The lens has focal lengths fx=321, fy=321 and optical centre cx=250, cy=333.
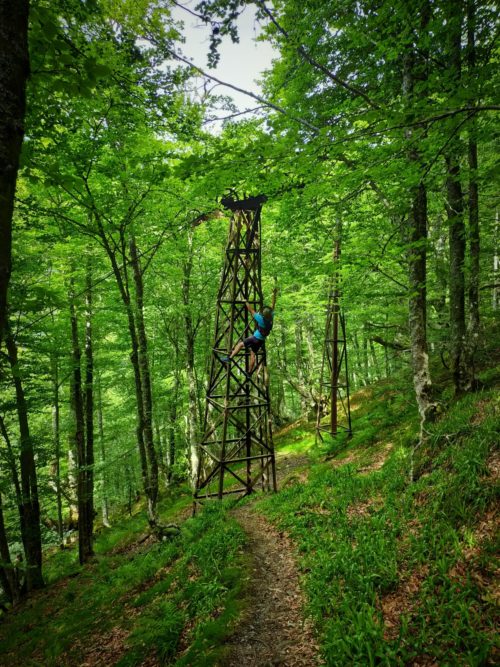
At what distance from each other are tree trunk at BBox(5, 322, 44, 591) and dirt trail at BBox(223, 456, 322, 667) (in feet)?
24.2

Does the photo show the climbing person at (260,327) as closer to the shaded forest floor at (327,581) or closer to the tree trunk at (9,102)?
the shaded forest floor at (327,581)

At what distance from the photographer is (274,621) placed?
429 cm

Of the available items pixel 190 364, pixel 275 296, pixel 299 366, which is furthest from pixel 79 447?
pixel 299 366

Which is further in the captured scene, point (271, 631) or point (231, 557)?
point (231, 557)

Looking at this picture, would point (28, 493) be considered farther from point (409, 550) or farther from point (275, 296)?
point (409, 550)

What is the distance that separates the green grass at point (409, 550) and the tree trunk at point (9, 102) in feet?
15.1

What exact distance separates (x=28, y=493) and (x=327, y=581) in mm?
9305

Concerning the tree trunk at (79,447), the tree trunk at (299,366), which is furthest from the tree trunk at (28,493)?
the tree trunk at (299,366)

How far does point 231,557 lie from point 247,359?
4.81 m

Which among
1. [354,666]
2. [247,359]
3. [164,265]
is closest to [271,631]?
[354,666]

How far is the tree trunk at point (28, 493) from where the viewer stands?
30.3ft

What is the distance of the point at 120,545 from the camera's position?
11.5m

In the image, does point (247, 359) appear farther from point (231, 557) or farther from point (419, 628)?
point (419, 628)

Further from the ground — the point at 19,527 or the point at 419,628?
the point at 419,628
